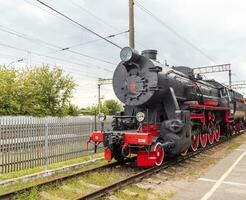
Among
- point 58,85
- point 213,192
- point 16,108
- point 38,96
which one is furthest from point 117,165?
point 58,85

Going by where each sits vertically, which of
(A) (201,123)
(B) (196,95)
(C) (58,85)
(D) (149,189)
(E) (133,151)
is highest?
(C) (58,85)

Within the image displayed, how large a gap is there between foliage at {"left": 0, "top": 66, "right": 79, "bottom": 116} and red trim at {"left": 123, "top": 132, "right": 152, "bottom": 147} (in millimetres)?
22858

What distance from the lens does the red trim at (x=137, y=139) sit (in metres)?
8.98

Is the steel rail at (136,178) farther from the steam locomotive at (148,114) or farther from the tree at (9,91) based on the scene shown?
the tree at (9,91)

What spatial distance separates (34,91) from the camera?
1396 inches

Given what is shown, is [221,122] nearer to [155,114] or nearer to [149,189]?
[155,114]

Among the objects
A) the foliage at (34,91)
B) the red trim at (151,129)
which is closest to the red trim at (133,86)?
the red trim at (151,129)

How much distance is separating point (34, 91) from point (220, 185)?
3060cm

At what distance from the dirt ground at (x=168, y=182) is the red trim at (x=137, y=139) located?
101 centimetres

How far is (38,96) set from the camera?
1415 inches

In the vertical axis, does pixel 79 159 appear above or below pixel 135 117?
below

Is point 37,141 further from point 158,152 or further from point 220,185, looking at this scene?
point 220,185

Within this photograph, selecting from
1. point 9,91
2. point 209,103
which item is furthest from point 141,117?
point 9,91

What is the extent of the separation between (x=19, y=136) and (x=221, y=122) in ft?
39.5
